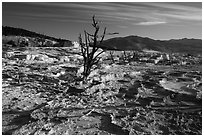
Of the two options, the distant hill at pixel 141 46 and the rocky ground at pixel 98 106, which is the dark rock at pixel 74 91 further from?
the distant hill at pixel 141 46

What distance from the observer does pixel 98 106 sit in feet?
13.3

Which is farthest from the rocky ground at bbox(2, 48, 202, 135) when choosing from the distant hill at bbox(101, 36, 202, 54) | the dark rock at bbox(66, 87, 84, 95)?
the distant hill at bbox(101, 36, 202, 54)

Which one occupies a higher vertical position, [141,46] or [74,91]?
[141,46]

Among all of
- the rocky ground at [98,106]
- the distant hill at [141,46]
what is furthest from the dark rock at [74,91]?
the distant hill at [141,46]

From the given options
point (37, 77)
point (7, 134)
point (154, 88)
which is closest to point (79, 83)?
point (37, 77)

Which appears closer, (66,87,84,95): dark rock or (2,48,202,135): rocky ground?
(2,48,202,135): rocky ground

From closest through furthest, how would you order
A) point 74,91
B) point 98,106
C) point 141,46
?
point 98,106 < point 74,91 < point 141,46

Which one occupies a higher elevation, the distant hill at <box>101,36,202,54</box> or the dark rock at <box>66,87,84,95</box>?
the distant hill at <box>101,36,202,54</box>

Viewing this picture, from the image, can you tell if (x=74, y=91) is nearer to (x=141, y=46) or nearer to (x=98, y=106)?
(x=98, y=106)

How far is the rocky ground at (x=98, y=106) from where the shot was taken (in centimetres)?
321

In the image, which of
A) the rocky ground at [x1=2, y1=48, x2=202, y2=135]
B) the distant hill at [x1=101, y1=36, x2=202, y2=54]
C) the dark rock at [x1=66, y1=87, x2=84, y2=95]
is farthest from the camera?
the distant hill at [x1=101, y1=36, x2=202, y2=54]

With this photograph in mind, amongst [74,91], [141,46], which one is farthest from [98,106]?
[141,46]

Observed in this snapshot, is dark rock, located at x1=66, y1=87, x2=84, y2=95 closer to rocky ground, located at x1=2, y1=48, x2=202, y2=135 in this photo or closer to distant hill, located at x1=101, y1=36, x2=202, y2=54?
rocky ground, located at x1=2, y1=48, x2=202, y2=135

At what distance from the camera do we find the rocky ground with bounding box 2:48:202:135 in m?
3.21
